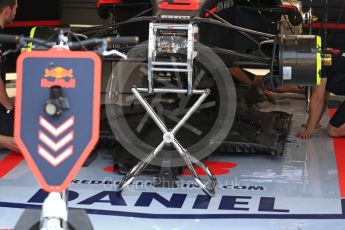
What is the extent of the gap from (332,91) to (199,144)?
1.48 m

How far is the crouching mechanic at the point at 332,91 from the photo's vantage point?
529 centimetres

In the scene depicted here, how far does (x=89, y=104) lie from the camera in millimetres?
2311

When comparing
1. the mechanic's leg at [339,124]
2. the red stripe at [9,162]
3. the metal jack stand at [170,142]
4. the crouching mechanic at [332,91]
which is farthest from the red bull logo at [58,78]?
the mechanic's leg at [339,124]

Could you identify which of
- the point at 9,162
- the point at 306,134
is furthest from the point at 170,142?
the point at 306,134

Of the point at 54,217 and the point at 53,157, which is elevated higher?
the point at 53,157

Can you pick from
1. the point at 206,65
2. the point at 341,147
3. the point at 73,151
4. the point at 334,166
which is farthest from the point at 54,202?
the point at 341,147

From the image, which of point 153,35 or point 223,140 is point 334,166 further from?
point 153,35

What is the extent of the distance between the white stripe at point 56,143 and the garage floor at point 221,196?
115 centimetres

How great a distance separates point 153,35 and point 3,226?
134cm

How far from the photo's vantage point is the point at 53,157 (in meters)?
2.31

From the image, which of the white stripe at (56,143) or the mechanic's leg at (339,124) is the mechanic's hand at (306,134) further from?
the white stripe at (56,143)

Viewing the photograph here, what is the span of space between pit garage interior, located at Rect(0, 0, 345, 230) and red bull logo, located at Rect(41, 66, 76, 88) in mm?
129

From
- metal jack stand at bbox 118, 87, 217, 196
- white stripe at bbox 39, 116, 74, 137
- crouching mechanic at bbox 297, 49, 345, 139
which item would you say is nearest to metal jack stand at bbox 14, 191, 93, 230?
white stripe at bbox 39, 116, 74, 137

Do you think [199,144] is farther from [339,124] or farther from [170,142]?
[339,124]
